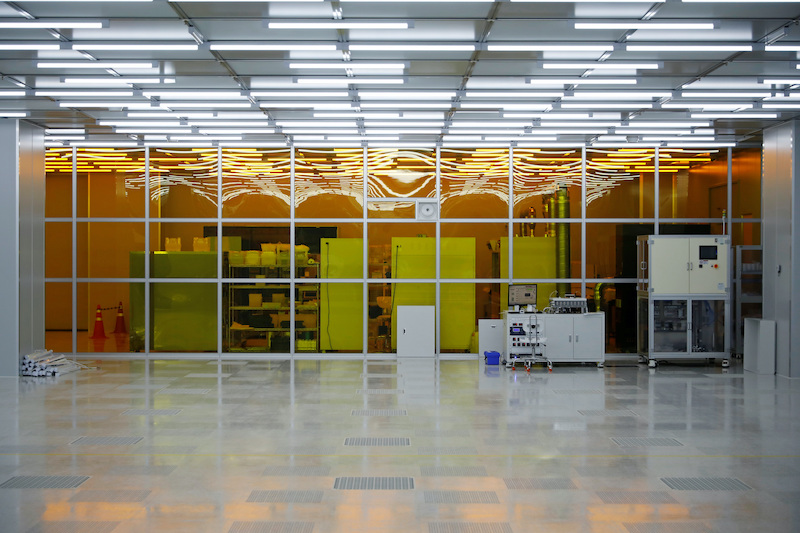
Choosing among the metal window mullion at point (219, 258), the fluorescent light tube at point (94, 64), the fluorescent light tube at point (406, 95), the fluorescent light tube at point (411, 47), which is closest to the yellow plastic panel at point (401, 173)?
the metal window mullion at point (219, 258)

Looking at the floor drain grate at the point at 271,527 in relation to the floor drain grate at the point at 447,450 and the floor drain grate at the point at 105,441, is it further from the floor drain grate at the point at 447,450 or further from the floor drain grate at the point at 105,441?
the floor drain grate at the point at 105,441

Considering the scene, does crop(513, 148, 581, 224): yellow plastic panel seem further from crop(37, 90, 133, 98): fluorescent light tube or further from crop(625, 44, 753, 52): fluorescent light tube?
crop(37, 90, 133, 98): fluorescent light tube

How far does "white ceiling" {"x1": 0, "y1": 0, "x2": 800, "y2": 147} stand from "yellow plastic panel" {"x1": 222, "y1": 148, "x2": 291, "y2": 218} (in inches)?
40.5

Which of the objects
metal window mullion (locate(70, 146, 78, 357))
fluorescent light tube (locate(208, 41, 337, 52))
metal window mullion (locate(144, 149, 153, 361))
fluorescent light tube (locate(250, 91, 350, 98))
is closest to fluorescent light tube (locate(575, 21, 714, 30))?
fluorescent light tube (locate(208, 41, 337, 52))

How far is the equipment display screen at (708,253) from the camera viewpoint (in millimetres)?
11930

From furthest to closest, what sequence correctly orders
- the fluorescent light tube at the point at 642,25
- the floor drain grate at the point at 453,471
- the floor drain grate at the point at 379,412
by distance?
the floor drain grate at the point at 379,412, the fluorescent light tube at the point at 642,25, the floor drain grate at the point at 453,471

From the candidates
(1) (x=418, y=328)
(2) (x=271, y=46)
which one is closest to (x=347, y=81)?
(2) (x=271, y=46)

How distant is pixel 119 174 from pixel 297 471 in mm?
9182

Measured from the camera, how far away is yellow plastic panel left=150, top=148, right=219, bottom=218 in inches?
512

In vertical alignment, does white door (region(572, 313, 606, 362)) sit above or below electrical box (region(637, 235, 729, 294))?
below

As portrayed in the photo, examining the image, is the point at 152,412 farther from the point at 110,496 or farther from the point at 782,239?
the point at 782,239

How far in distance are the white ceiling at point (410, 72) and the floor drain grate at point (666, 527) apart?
4.14 m

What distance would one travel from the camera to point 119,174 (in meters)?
13.1

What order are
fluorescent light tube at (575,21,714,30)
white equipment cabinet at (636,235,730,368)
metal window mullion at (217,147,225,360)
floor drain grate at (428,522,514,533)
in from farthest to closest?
metal window mullion at (217,147,225,360)
white equipment cabinet at (636,235,730,368)
fluorescent light tube at (575,21,714,30)
floor drain grate at (428,522,514,533)
